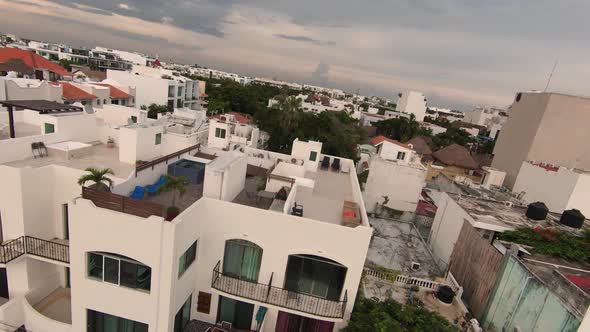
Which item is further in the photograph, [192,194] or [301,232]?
[192,194]

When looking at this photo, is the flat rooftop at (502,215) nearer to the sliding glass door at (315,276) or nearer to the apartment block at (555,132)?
the sliding glass door at (315,276)

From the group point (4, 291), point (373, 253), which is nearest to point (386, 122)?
point (373, 253)

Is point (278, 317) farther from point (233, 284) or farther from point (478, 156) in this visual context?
point (478, 156)

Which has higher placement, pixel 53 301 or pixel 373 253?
pixel 373 253

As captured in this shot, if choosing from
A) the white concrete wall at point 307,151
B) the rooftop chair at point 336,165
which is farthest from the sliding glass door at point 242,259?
the rooftop chair at point 336,165

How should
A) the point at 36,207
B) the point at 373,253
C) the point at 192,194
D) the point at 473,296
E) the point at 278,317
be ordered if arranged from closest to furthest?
the point at 36,207, the point at 278,317, the point at 192,194, the point at 473,296, the point at 373,253

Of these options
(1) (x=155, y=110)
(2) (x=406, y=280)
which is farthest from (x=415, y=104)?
(2) (x=406, y=280)

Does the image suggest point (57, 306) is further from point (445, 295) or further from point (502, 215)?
point (502, 215)
